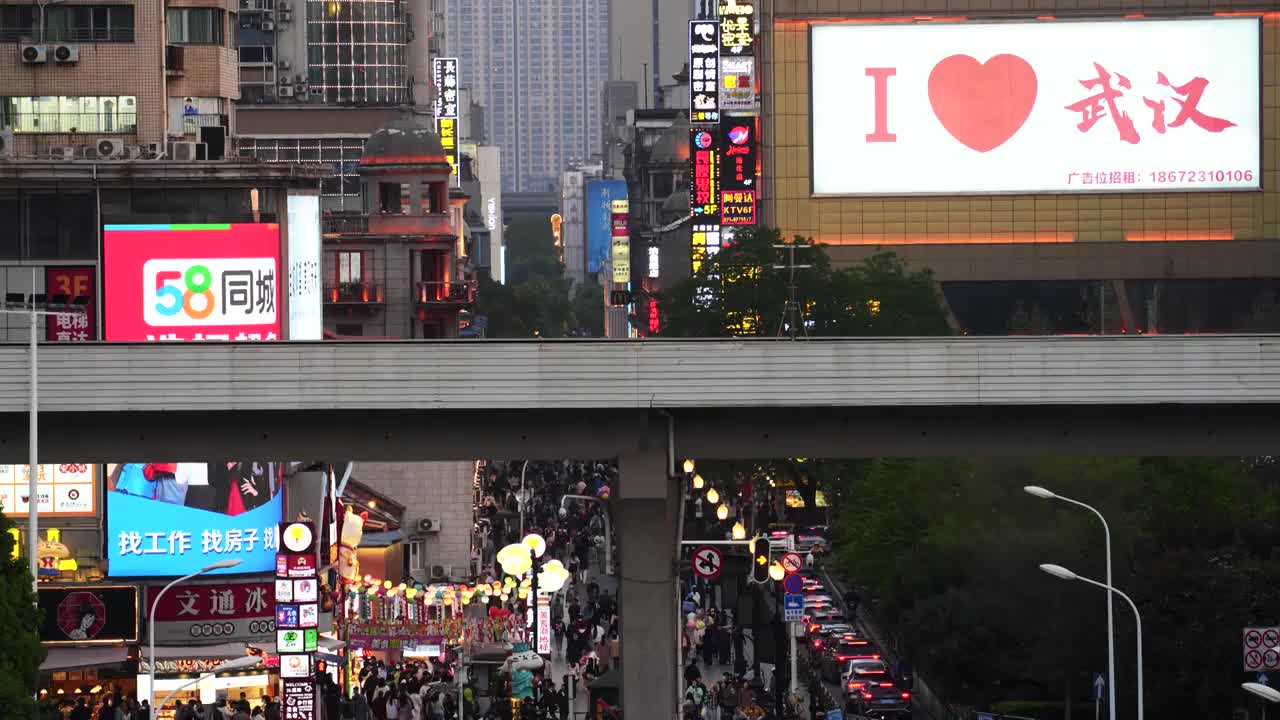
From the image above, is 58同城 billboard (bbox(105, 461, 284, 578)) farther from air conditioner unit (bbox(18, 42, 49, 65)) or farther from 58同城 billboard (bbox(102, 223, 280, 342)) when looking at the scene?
air conditioner unit (bbox(18, 42, 49, 65))

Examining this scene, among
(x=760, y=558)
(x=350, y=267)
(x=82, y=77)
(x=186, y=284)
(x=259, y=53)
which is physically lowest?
(x=760, y=558)

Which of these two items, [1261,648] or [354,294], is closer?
[1261,648]

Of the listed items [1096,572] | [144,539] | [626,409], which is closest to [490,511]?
[144,539]

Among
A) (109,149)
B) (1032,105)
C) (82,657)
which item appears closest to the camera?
(82,657)

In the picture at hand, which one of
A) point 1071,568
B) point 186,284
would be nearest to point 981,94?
point 186,284

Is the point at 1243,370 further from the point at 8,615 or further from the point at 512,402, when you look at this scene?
the point at 8,615

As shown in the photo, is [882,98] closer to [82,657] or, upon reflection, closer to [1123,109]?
[1123,109]

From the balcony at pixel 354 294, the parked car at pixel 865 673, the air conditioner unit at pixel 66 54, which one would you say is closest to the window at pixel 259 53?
the balcony at pixel 354 294

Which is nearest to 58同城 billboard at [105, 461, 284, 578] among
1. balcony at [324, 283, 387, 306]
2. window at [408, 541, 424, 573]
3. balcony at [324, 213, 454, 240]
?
window at [408, 541, 424, 573]
